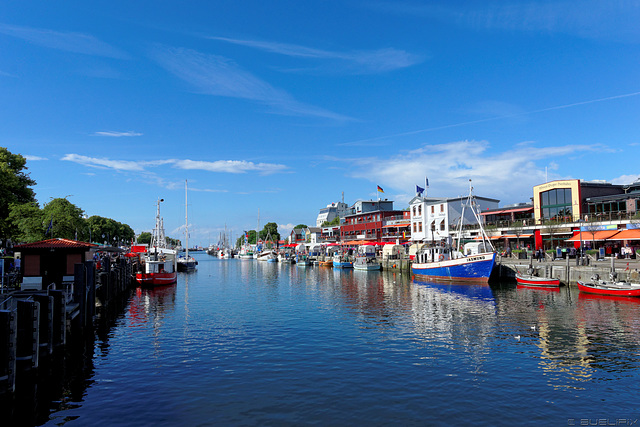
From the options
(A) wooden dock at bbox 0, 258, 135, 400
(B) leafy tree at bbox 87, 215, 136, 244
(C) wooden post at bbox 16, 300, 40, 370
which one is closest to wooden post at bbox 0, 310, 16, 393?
(A) wooden dock at bbox 0, 258, 135, 400

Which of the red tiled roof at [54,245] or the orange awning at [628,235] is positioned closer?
the red tiled roof at [54,245]

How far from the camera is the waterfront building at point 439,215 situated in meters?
92.7

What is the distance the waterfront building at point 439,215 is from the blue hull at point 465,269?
27.3 metres

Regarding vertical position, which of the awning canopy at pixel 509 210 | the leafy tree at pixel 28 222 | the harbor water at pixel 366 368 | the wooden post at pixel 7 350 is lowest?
the harbor water at pixel 366 368

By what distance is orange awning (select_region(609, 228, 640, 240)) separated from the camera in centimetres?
5281

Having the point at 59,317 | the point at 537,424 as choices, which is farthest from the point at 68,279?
the point at 537,424

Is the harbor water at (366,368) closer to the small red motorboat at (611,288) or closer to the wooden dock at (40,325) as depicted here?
the small red motorboat at (611,288)

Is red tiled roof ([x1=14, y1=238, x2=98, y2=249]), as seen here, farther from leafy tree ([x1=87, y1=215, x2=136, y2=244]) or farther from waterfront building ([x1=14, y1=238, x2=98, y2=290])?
leafy tree ([x1=87, y1=215, x2=136, y2=244])

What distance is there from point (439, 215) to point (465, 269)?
38459 mm

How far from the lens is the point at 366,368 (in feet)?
67.8

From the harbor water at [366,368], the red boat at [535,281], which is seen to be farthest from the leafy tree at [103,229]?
the red boat at [535,281]

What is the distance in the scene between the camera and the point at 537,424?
47.7 feet

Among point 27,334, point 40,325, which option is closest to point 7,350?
point 27,334

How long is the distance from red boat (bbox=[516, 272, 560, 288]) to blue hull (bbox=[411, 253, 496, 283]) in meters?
3.77
